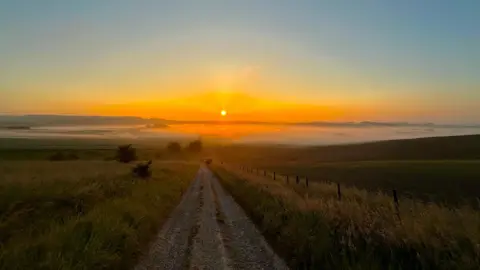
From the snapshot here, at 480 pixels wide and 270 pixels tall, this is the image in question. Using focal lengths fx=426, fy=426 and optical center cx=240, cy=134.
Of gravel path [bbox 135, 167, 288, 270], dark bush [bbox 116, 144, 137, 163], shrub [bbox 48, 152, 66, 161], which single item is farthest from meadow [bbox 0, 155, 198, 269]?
shrub [bbox 48, 152, 66, 161]

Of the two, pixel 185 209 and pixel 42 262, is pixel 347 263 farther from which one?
pixel 185 209

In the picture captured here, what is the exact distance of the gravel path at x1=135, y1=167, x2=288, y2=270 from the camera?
1066 cm

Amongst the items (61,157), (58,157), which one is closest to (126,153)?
(61,157)

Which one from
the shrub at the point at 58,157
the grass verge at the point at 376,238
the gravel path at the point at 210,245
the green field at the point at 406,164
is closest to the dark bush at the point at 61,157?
the shrub at the point at 58,157

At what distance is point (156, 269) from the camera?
10.2 m

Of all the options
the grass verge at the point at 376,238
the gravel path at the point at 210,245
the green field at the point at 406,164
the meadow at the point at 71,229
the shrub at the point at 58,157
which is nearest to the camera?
the grass verge at the point at 376,238

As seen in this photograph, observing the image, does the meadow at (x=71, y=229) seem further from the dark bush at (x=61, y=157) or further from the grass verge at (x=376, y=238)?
the dark bush at (x=61, y=157)

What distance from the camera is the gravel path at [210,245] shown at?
10.7 meters

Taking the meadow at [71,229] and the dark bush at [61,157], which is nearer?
the meadow at [71,229]

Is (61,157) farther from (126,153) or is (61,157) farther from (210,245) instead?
(210,245)

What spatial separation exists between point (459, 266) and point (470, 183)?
36891 millimetres

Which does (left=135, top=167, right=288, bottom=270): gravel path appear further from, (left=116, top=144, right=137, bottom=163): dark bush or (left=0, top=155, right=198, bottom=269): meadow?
(left=116, top=144, right=137, bottom=163): dark bush

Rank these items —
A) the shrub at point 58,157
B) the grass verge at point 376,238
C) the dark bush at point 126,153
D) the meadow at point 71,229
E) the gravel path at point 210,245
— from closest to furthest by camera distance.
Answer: the grass verge at point 376,238
the meadow at point 71,229
the gravel path at point 210,245
the shrub at point 58,157
the dark bush at point 126,153

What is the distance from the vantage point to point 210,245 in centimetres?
1300
